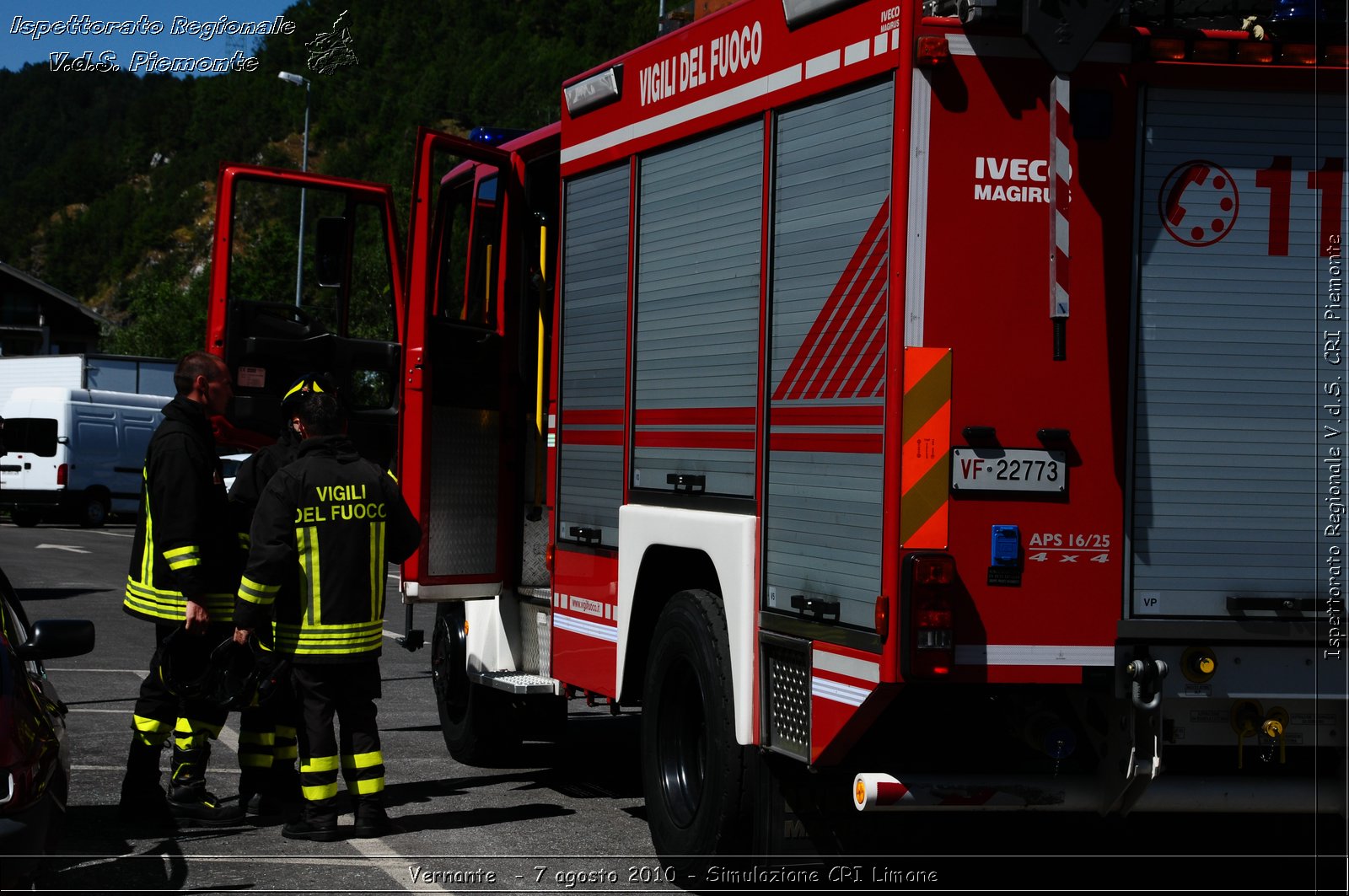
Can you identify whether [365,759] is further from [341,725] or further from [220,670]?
[220,670]

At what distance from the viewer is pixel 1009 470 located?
190 inches

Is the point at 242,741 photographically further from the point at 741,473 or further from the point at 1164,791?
the point at 1164,791

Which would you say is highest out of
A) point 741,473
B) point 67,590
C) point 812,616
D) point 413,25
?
point 413,25

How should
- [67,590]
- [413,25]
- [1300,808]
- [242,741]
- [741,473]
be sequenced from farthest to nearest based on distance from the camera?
[413,25] < [67,590] < [242,741] < [741,473] < [1300,808]

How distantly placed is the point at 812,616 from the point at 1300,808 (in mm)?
1601

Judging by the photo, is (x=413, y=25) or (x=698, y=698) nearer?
(x=698, y=698)

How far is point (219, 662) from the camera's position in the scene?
23.1 ft

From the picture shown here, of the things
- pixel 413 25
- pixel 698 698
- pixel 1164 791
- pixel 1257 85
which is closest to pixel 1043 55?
pixel 1257 85

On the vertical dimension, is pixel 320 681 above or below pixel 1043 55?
below

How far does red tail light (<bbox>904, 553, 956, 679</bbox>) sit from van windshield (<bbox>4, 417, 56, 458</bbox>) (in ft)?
98.5

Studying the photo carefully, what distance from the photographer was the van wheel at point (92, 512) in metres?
33.8

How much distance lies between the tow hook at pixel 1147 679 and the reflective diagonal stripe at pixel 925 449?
70 centimetres

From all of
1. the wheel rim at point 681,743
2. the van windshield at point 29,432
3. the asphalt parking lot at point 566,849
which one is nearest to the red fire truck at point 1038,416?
the wheel rim at point 681,743

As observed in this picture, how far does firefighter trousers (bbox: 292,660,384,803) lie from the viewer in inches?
265
